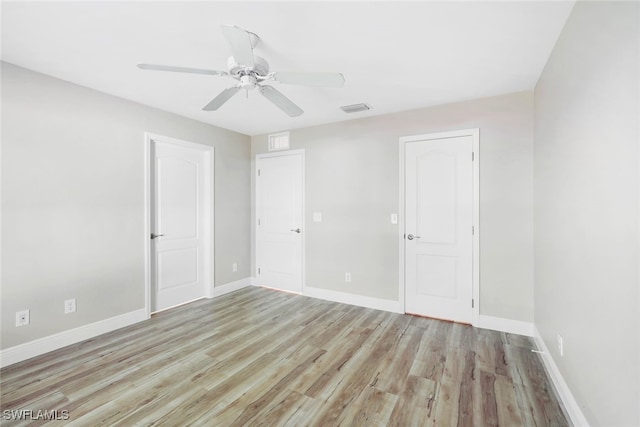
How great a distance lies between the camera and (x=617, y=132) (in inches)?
46.4

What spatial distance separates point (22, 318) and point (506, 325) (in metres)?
4.63

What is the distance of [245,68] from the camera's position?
6.17ft

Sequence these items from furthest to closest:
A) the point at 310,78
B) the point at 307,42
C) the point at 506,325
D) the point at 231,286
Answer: the point at 231,286 → the point at 506,325 → the point at 307,42 → the point at 310,78

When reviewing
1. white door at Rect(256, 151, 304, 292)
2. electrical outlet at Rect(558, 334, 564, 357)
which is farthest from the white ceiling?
electrical outlet at Rect(558, 334, 564, 357)

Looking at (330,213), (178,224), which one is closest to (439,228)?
(330,213)

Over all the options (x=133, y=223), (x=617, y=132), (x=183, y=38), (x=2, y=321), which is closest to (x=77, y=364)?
(x=2, y=321)

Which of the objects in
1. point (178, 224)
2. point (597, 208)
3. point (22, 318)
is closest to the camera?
point (597, 208)

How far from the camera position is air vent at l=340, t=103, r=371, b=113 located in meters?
3.27

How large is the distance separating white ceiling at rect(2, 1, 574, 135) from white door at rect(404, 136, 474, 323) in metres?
0.71

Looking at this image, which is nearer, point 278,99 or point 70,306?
point 278,99

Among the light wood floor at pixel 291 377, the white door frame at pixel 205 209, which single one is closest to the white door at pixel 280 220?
the white door frame at pixel 205 209

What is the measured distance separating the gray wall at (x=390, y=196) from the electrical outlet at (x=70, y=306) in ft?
7.90

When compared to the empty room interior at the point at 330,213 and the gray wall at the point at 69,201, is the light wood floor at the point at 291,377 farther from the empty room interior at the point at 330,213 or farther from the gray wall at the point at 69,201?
the gray wall at the point at 69,201

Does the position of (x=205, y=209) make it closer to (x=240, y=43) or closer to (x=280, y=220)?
(x=280, y=220)
